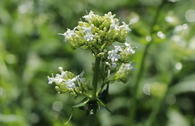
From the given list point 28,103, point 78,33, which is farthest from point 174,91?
point 78,33

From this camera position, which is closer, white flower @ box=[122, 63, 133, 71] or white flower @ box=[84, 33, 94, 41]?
white flower @ box=[84, 33, 94, 41]

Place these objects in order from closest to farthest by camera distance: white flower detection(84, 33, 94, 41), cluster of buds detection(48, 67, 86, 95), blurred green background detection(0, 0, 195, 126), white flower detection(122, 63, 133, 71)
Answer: white flower detection(84, 33, 94, 41) < cluster of buds detection(48, 67, 86, 95) < white flower detection(122, 63, 133, 71) < blurred green background detection(0, 0, 195, 126)

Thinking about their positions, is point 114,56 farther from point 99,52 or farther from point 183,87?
point 183,87

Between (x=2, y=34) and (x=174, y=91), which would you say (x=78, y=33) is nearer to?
(x=174, y=91)

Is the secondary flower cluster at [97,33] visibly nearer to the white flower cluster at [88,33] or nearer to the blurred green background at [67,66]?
the white flower cluster at [88,33]

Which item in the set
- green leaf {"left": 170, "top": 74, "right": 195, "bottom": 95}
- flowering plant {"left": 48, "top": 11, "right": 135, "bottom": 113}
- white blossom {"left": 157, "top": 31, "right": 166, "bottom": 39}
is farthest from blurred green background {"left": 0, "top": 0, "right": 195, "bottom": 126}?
flowering plant {"left": 48, "top": 11, "right": 135, "bottom": 113}

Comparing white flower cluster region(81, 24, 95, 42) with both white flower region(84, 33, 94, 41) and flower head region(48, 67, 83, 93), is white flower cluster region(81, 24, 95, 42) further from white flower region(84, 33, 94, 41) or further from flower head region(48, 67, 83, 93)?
flower head region(48, 67, 83, 93)
